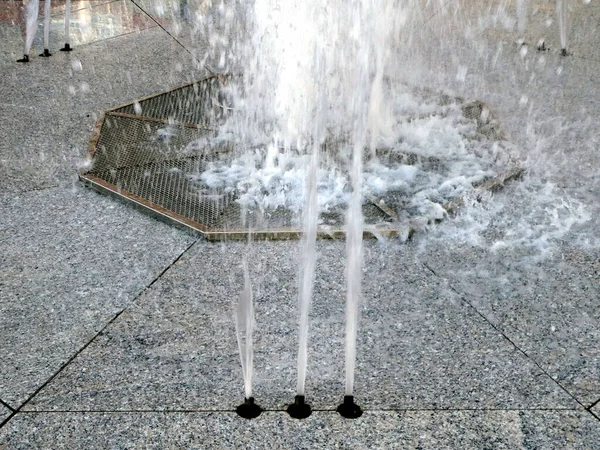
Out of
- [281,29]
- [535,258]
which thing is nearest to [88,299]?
[535,258]

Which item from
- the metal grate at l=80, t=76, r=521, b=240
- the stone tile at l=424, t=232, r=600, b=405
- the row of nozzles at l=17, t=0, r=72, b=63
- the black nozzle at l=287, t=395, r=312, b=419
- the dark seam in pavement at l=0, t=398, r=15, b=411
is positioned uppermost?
the row of nozzles at l=17, t=0, r=72, b=63

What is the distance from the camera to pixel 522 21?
761 centimetres

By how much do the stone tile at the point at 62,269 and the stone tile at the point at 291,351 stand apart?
105 mm

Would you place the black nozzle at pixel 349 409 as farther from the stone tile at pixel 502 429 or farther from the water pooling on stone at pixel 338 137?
the stone tile at pixel 502 429

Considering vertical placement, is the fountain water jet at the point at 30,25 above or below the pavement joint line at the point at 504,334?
above

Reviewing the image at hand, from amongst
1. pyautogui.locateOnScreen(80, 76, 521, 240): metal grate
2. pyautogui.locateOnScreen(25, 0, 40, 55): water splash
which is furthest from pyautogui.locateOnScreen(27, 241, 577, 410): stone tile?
pyautogui.locateOnScreen(25, 0, 40, 55): water splash

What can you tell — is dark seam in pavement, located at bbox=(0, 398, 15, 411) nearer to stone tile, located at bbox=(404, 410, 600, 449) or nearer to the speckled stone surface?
the speckled stone surface

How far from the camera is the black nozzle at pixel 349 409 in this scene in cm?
271

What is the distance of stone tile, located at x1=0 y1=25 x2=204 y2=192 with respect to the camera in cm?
468

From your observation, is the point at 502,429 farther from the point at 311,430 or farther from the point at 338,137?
the point at 338,137

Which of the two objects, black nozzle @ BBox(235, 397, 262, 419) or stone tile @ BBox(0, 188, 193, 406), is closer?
black nozzle @ BBox(235, 397, 262, 419)

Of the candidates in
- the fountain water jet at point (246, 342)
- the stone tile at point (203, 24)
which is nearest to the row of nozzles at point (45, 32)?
the stone tile at point (203, 24)

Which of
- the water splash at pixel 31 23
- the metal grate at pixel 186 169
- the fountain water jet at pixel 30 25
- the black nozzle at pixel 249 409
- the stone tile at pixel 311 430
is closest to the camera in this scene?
the stone tile at pixel 311 430

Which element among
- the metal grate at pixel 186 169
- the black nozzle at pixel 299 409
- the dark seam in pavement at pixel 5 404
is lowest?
the dark seam in pavement at pixel 5 404
